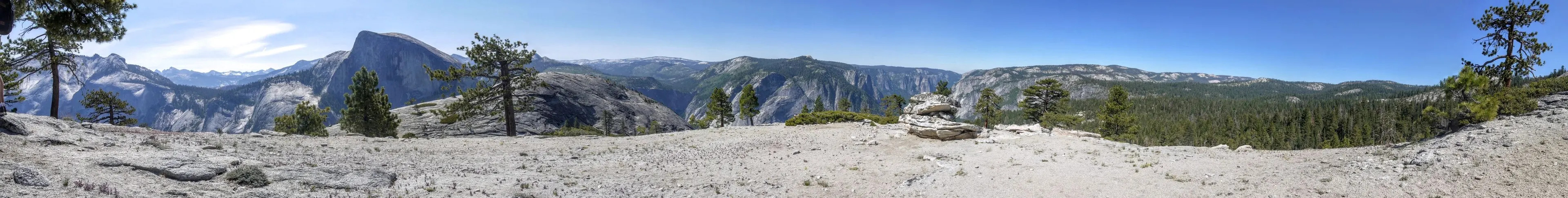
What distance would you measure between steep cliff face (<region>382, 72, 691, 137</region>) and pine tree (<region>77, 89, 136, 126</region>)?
755 inches

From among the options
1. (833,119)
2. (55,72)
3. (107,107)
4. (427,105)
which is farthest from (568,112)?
(55,72)

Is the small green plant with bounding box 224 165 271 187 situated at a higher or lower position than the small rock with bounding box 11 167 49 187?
lower

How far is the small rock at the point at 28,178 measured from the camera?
9289mm

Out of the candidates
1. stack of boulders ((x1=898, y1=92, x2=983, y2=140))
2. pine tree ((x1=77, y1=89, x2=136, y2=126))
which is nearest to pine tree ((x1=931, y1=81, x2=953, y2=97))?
stack of boulders ((x1=898, y1=92, x2=983, y2=140))

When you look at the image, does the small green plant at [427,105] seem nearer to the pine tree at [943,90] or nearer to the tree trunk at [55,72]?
the tree trunk at [55,72]

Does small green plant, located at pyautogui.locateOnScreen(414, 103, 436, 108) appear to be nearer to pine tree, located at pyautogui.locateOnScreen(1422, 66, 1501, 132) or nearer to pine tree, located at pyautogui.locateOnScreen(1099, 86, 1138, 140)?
pine tree, located at pyautogui.locateOnScreen(1099, 86, 1138, 140)

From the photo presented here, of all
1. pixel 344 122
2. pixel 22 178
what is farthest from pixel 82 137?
pixel 344 122

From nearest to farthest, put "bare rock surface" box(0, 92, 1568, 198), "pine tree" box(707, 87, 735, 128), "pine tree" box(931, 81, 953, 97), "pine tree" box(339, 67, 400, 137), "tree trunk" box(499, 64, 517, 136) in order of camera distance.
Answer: "bare rock surface" box(0, 92, 1568, 198)
"tree trunk" box(499, 64, 517, 136)
"pine tree" box(339, 67, 400, 137)
"pine tree" box(707, 87, 735, 128)
"pine tree" box(931, 81, 953, 97)

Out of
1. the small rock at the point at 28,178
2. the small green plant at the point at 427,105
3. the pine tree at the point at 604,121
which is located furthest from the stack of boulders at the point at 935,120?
the small green plant at the point at 427,105

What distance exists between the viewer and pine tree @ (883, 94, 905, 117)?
61.7 metres

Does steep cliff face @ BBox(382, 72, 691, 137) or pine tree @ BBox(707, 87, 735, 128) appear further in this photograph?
steep cliff face @ BBox(382, 72, 691, 137)

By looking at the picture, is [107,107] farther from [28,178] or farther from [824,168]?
[824,168]

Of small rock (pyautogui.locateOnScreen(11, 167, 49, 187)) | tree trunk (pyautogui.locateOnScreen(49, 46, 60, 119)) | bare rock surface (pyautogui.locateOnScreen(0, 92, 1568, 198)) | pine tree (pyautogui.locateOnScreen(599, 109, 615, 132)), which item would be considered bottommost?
pine tree (pyautogui.locateOnScreen(599, 109, 615, 132))

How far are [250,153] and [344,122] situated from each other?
3094 centimetres
